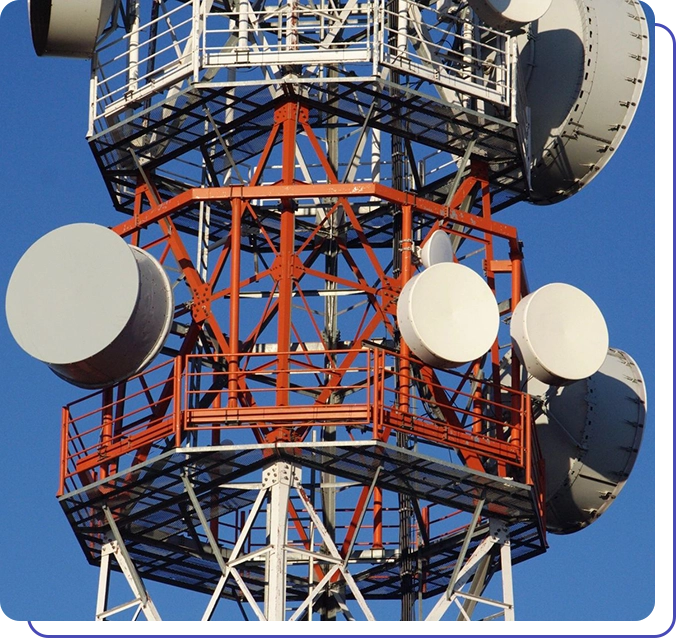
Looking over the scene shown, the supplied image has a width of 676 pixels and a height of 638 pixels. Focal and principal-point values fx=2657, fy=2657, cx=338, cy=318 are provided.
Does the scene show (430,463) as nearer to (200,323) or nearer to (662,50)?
(200,323)

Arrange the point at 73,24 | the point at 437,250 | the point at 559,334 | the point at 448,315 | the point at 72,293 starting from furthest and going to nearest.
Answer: the point at 73,24 → the point at 559,334 → the point at 437,250 → the point at 72,293 → the point at 448,315

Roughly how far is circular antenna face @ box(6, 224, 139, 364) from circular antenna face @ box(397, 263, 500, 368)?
19.9 feet

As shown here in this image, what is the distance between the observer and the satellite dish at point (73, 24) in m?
62.3

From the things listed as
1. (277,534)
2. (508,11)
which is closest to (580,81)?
(508,11)

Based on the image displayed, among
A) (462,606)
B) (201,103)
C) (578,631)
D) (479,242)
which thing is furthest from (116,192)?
(578,631)

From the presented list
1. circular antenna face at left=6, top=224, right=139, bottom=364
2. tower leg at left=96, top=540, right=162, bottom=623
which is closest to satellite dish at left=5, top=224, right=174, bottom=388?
circular antenna face at left=6, top=224, right=139, bottom=364

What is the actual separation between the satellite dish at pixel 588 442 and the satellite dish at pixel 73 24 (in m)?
13.5

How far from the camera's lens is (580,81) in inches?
2564

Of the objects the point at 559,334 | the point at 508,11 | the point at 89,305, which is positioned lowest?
the point at 89,305

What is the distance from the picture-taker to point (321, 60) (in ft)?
193

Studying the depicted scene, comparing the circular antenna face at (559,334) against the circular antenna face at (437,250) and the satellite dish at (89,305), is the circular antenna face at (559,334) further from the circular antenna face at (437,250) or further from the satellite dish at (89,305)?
the satellite dish at (89,305)

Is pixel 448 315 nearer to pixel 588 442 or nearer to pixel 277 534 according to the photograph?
pixel 277 534

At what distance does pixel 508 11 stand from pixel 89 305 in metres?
12.0

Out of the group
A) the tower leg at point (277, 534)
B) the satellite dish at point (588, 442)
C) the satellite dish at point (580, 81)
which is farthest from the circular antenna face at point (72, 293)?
the satellite dish at point (580, 81)
